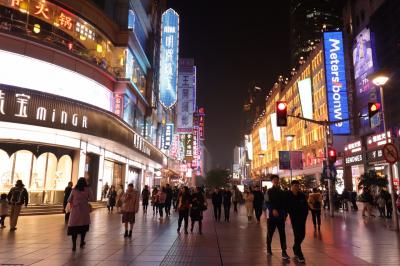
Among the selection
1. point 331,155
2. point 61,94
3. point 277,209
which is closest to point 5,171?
point 61,94

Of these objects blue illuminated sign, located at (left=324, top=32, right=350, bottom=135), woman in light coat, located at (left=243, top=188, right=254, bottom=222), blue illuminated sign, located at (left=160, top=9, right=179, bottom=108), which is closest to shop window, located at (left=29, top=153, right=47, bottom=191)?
woman in light coat, located at (left=243, top=188, right=254, bottom=222)

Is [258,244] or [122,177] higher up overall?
[122,177]

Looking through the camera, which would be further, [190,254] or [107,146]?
[107,146]

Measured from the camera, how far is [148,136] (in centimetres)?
4331

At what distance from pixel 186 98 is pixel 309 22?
5592 centimetres

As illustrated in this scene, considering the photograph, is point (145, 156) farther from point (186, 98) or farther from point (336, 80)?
point (186, 98)

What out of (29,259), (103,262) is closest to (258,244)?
(103,262)

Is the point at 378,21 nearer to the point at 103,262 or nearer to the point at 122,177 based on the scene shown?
the point at 122,177

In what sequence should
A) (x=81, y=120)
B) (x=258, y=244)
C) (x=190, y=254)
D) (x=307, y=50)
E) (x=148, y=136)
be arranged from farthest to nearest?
(x=307, y=50) < (x=148, y=136) < (x=81, y=120) < (x=258, y=244) < (x=190, y=254)

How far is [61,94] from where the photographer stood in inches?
885

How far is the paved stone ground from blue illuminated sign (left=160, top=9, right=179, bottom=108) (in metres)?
35.0

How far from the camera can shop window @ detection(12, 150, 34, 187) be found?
2138 cm

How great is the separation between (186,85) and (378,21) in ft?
160

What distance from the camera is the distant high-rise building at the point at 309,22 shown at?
11046cm
